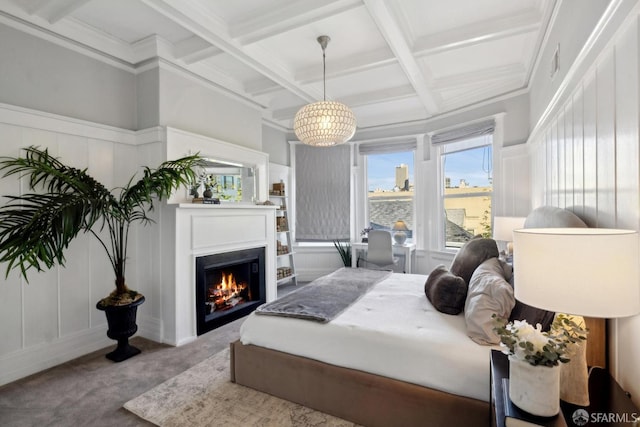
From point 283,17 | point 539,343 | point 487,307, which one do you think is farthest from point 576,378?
point 283,17

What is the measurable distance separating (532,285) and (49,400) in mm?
2889

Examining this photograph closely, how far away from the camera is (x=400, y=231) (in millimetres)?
4934

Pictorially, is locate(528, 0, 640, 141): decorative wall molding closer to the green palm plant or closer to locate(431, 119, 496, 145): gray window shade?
locate(431, 119, 496, 145): gray window shade

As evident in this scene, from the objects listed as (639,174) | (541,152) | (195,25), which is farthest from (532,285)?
(195,25)

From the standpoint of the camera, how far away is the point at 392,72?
3.45 metres

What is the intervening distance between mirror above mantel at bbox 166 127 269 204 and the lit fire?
0.94 metres

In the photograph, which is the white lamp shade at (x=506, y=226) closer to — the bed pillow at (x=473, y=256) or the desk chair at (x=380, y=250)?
the bed pillow at (x=473, y=256)

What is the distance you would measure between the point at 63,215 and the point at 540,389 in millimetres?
2820

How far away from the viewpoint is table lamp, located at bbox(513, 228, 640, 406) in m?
0.91

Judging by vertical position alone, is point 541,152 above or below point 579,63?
below

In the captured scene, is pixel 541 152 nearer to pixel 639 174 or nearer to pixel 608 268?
pixel 639 174

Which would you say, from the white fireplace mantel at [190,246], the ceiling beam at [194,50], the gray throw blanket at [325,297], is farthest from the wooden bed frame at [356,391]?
the ceiling beam at [194,50]

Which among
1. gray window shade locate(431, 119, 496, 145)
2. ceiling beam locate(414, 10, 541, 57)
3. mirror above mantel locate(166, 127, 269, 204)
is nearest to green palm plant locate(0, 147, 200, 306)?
mirror above mantel locate(166, 127, 269, 204)
